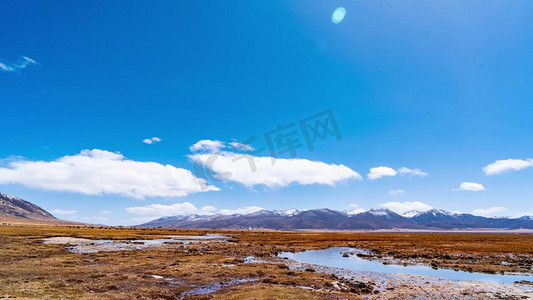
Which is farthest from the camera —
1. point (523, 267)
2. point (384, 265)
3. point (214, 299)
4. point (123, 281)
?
point (384, 265)

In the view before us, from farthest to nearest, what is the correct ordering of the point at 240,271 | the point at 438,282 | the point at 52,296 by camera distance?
the point at 240,271
the point at 438,282
the point at 52,296

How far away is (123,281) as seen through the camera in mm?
24203

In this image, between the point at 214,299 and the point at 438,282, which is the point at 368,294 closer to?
the point at 438,282

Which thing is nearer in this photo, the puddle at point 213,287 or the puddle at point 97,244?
the puddle at point 213,287

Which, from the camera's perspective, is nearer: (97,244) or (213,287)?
(213,287)

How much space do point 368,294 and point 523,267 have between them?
96.6 feet

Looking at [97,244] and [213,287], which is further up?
[213,287]

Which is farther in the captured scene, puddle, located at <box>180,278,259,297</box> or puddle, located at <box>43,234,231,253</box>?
puddle, located at <box>43,234,231,253</box>

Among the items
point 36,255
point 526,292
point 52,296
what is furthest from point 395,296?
point 36,255

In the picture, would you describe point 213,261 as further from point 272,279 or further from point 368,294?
point 368,294

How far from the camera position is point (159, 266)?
32625 millimetres

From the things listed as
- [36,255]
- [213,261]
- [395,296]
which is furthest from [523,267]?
[36,255]

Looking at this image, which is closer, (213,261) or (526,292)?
(526,292)

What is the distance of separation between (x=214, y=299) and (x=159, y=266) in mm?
15833
